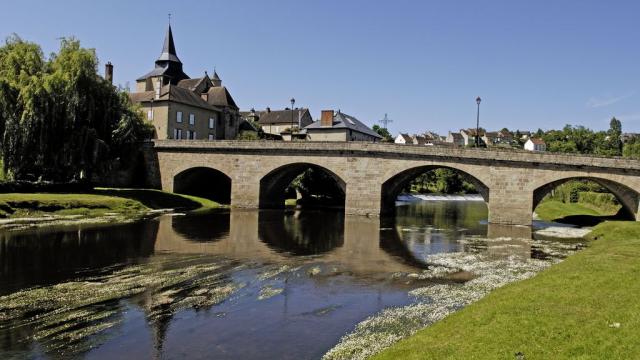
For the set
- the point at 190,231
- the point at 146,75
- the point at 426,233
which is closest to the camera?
the point at 190,231

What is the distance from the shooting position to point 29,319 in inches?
640

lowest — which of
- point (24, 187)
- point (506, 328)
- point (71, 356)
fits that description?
point (71, 356)

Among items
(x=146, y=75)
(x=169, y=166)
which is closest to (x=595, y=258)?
(x=169, y=166)

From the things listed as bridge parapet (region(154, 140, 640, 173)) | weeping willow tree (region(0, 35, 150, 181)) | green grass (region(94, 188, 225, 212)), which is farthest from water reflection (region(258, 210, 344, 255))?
weeping willow tree (region(0, 35, 150, 181))

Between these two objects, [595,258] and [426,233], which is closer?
[595,258]

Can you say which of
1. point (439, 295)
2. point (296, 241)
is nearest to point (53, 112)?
point (296, 241)

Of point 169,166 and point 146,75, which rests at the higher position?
point 146,75

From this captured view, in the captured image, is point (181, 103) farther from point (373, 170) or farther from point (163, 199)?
point (373, 170)

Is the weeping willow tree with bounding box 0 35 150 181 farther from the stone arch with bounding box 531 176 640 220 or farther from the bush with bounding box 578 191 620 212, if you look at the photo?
the bush with bounding box 578 191 620 212

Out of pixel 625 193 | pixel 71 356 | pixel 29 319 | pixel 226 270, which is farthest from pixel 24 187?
pixel 625 193

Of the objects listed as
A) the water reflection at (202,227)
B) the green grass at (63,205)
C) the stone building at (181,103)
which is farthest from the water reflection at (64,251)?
the stone building at (181,103)

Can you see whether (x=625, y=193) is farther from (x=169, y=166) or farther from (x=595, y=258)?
(x=169, y=166)

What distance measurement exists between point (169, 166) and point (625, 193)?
2079 inches

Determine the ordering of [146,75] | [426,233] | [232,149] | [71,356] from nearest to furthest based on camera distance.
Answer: [71,356]
[426,233]
[232,149]
[146,75]
